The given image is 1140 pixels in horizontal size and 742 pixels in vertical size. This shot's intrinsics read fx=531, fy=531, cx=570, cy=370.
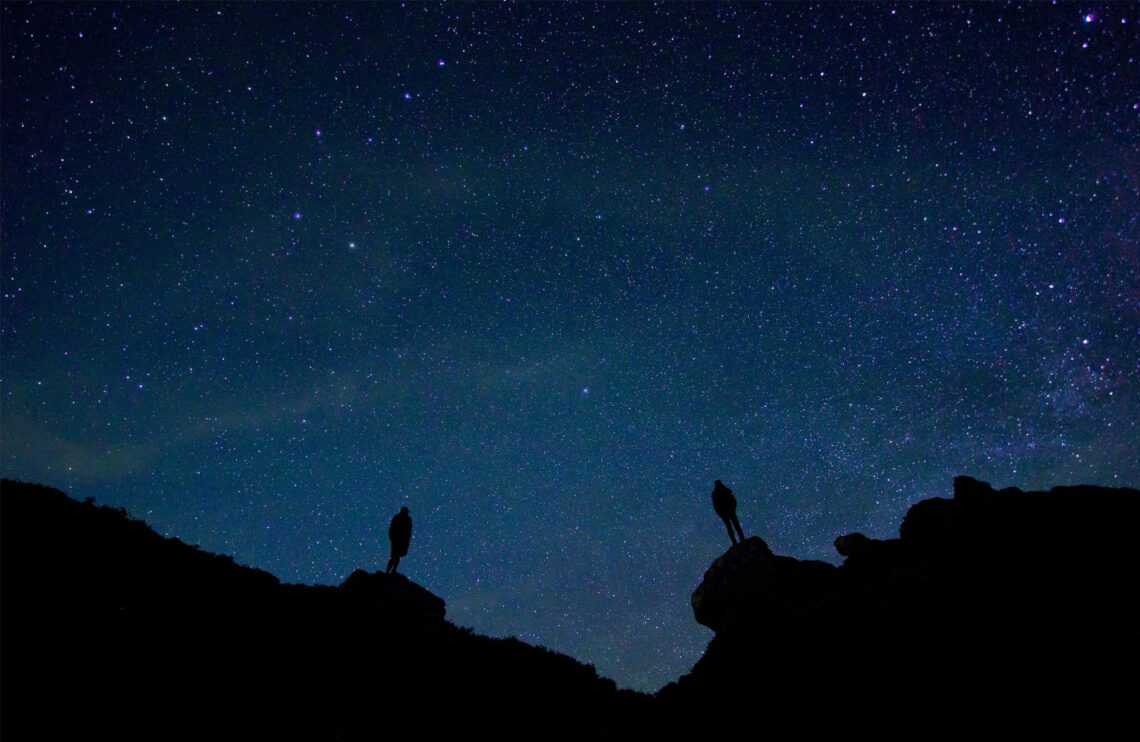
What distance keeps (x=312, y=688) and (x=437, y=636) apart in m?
3.71

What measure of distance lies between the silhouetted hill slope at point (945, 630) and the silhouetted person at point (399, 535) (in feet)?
27.6

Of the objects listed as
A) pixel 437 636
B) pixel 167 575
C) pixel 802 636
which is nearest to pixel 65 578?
pixel 167 575

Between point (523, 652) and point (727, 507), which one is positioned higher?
point (727, 507)

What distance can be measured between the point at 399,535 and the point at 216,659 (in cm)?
898

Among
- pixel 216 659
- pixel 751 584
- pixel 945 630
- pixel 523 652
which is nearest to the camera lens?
pixel 216 659

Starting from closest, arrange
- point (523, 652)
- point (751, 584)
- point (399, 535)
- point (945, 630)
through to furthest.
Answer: point (945, 630) < point (523, 652) < point (751, 584) < point (399, 535)

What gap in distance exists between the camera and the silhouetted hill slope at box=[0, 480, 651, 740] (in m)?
5.66

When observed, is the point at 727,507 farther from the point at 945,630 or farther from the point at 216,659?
the point at 216,659

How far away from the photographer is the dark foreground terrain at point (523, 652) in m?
6.15

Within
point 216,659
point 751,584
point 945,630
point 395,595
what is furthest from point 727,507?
point 216,659

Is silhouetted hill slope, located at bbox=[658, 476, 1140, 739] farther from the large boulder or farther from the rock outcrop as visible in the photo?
the rock outcrop

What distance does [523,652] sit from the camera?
1160cm

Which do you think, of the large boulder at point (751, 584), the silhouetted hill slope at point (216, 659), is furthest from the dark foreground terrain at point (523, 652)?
the large boulder at point (751, 584)

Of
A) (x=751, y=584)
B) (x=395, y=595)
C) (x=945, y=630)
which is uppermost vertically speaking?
(x=395, y=595)
